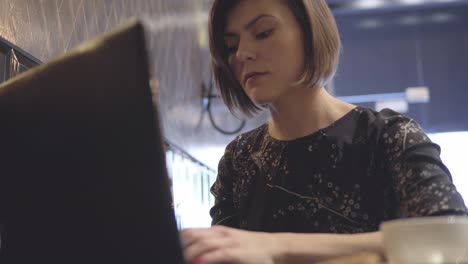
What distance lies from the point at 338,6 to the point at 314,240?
3825 mm

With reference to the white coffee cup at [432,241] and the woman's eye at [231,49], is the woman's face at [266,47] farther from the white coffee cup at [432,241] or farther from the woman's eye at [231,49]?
the white coffee cup at [432,241]

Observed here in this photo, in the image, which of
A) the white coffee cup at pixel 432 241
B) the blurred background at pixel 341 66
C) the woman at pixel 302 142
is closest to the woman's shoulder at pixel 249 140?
the woman at pixel 302 142

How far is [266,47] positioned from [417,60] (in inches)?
129

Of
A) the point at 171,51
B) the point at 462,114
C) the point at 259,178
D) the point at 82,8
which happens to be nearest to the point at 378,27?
the point at 462,114

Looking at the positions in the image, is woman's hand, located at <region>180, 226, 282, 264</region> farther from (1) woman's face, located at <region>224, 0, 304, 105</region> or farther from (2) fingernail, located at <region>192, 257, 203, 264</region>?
(1) woman's face, located at <region>224, 0, 304, 105</region>

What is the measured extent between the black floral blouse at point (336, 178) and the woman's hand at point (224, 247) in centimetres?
40

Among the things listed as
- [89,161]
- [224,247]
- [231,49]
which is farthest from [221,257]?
[231,49]

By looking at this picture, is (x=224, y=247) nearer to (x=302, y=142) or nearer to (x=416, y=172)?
(x=416, y=172)

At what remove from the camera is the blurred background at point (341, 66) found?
209 cm

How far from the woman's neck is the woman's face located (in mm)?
41

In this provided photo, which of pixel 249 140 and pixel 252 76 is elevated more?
pixel 252 76

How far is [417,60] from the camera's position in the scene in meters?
4.18

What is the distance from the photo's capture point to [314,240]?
788mm

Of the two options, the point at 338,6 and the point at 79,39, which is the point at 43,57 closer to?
the point at 79,39
